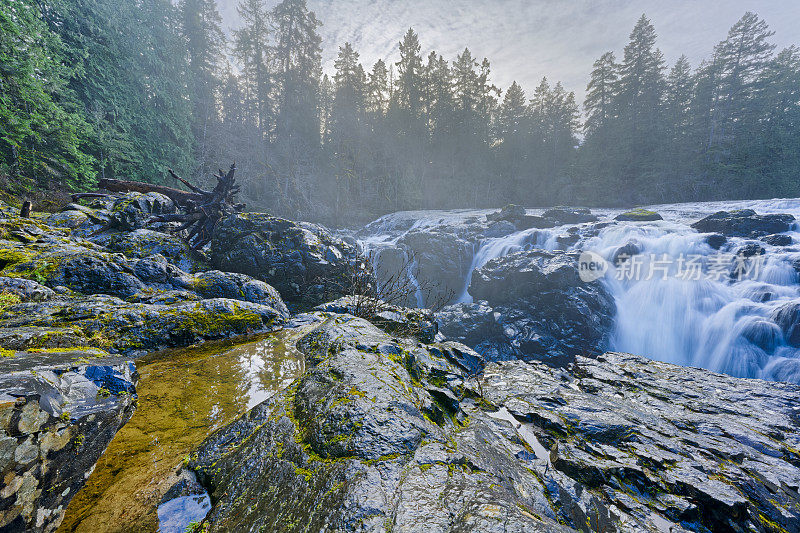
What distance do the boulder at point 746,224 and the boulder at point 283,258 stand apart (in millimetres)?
19873

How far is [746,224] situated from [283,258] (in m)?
22.7

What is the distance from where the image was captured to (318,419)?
2.00 metres

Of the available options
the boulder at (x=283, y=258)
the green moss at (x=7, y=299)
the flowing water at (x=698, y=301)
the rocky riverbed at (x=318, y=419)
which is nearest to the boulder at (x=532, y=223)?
the flowing water at (x=698, y=301)

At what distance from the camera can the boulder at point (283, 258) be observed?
8.15m

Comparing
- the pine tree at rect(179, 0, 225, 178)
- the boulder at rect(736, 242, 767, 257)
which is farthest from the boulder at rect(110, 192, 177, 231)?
the boulder at rect(736, 242, 767, 257)

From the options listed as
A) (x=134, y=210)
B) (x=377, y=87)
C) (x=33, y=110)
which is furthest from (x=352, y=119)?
(x=134, y=210)

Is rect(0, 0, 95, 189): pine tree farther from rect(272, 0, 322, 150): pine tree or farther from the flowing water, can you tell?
rect(272, 0, 322, 150): pine tree

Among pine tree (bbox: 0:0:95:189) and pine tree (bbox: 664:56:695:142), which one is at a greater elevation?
pine tree (bbox: 664:56:695:142)

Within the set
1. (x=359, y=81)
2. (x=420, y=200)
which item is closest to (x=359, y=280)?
(x=420, y=200)

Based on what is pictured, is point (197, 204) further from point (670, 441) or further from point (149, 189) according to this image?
point (670, 441)

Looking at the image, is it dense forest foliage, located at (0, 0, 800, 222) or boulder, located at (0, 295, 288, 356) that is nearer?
boulder, located at (0, 295, 288, 356)

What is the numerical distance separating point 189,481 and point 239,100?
46537mm

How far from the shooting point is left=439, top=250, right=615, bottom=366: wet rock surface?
39.7 feet

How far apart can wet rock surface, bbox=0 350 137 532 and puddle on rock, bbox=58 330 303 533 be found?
12cm
